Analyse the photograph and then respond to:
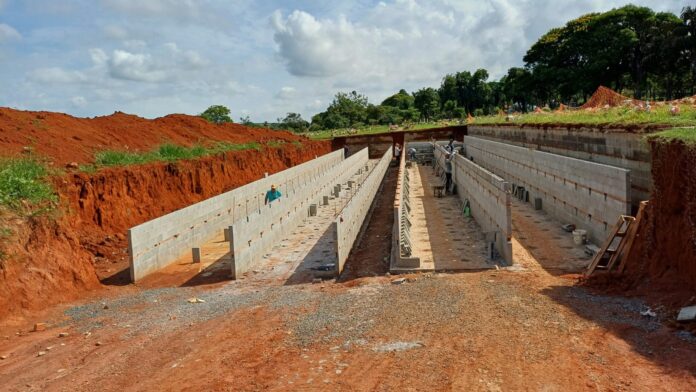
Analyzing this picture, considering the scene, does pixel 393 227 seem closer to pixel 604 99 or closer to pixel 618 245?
pixel 618 245

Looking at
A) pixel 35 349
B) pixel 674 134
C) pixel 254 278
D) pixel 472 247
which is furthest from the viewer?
pixel 472 247

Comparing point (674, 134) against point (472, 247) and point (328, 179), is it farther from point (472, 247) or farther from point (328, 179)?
point (328, 179)

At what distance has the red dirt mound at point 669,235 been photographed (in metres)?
7.14

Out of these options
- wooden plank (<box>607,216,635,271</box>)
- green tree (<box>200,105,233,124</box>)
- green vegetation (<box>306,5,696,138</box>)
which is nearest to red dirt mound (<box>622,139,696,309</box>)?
wooden plank (<box>607,216,635,271</box>)

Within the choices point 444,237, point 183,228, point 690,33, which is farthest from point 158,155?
point 690,33

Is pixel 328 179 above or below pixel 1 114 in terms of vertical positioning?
below

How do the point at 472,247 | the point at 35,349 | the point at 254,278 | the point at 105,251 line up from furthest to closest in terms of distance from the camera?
the point at 105,251, the point at 472,247, the point at 254,278, the point at 35,349

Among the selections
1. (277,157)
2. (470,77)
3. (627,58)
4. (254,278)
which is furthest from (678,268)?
(470,77)

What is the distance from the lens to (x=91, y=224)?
47.6 ft

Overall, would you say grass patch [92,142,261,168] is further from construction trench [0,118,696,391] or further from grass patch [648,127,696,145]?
grass patch [648,127,696,145]

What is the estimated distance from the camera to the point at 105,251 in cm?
1344

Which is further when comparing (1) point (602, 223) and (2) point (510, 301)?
(1) point (602, 223)

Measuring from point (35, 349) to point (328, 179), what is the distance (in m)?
17.3

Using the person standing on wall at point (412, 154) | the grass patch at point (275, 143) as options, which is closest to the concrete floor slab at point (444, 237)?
the grass patch at point (275, 143)
